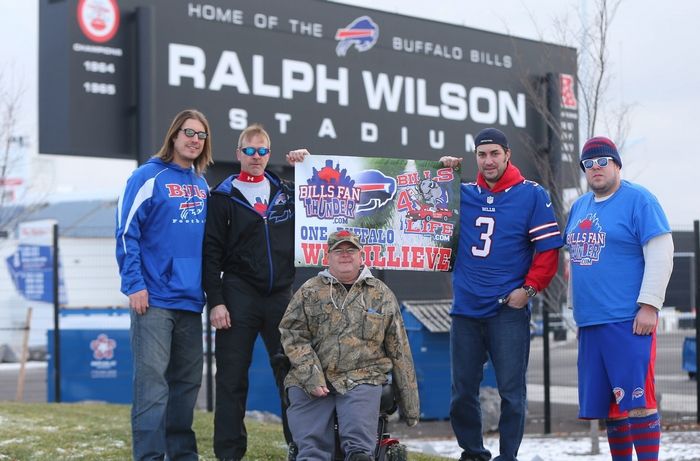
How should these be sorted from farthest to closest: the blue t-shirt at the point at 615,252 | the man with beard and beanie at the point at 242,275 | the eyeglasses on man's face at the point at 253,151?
the eyeglasses on man's face at the point at 253,151 → the man with beard and beanie at the point at 242,275 → the blue t-shirt at the point at 615,252

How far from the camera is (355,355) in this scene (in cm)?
580

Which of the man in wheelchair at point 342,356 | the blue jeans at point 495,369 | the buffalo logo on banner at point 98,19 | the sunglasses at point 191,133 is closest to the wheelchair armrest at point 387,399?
the man in wheelchair at point 342,356

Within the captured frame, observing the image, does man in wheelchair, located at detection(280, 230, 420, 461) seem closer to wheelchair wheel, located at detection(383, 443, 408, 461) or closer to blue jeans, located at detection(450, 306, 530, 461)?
wheelchair wheel, located at detection(383, 443, 408, 461)

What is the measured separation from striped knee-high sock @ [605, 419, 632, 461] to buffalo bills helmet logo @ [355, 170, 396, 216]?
6.77ft

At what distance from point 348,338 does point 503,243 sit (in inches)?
46.3

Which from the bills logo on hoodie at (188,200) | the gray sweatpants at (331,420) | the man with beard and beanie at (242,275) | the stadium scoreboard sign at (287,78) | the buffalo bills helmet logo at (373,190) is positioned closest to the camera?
the gray sweatpants at (331,420)

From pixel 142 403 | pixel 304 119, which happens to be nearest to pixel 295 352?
pixel 142 403

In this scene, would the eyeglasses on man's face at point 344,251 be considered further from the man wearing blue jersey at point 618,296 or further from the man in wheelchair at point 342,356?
the man wearing blue jersey at point 618,296

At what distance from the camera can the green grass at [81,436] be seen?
7730mm

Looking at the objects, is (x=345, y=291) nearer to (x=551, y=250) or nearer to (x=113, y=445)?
(x=551, y=250)

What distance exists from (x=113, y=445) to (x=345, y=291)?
11.2ft

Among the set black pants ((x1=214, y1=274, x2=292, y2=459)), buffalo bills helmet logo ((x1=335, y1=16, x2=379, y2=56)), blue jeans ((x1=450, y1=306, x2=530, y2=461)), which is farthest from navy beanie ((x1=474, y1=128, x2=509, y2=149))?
buffalo bills helmet logo ((x1=335, y1=16, x2=379, y2=56))

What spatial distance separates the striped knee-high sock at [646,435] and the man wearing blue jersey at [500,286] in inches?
28.2

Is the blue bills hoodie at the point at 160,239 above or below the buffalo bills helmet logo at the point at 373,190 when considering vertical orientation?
below
